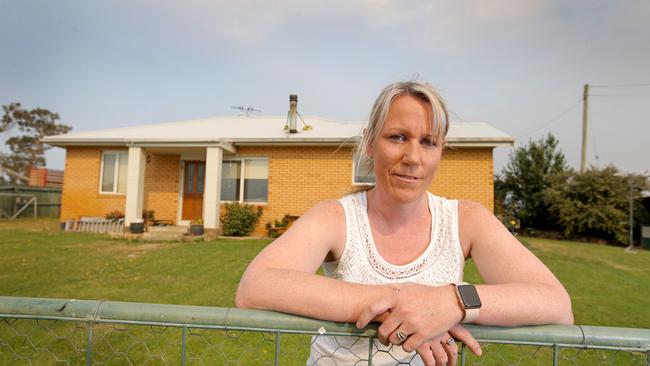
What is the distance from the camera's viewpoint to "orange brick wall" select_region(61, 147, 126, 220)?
12617 millimetres

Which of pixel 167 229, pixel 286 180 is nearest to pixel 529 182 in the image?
pixel 286 180

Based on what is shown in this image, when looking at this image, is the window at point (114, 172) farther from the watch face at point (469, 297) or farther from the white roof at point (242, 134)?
the watch face at point (469, 297)

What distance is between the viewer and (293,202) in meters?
11.8

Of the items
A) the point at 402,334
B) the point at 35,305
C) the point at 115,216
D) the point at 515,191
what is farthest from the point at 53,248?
the point at 515,191

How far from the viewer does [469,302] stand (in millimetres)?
985

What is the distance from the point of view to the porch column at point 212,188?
11298mm

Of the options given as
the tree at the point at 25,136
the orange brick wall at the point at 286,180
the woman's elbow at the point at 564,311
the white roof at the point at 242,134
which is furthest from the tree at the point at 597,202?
the tree at the point at 25,136

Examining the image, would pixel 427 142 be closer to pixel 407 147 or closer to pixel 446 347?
pixel 407 147

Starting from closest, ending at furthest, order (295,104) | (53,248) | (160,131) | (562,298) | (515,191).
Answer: (562,298), (53,248), (295,104), (160,131), (515,191)

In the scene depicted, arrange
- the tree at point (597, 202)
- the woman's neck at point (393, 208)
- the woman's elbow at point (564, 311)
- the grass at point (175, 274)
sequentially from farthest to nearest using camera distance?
1. the tree at point (597, 202)
2. the grass at point (175, 274)
3. the woman's neck at point (393, 208)
4. the woman's elbow at point (564, 311)

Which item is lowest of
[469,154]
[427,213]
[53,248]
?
[53,248]

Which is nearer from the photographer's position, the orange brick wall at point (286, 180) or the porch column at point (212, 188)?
the orange brick wall at point (286, 180)

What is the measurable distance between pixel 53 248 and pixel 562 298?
33.9 feet

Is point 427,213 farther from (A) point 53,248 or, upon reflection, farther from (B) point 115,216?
(B) point 115,216
